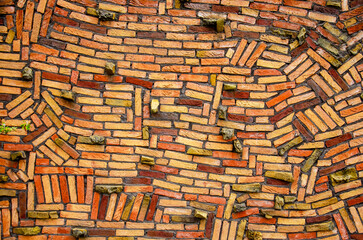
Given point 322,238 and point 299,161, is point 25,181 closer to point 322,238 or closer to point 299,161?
point 299,161

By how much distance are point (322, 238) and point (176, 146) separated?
1.52m

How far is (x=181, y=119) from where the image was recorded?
321 centimetres

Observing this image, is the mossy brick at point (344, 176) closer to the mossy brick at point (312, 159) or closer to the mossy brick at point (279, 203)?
the mossy brick at point (312, 159)

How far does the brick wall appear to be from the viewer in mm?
3105

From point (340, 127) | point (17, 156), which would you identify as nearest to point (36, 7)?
point (17, 156)

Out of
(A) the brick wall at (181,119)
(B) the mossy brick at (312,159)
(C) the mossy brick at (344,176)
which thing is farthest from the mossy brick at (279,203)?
(C) the mossy brick at (344,176)

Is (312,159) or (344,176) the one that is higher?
(312,159)

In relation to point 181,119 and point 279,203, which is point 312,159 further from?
point 181,119

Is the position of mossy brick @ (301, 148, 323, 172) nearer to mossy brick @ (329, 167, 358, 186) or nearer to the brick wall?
the brick wall

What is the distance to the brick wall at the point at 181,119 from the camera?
3.11 m

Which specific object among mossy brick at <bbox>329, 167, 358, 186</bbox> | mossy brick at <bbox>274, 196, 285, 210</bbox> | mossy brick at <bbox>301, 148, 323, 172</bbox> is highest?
mossy brick at <bbox>301, 148, 323, 172</bbox>

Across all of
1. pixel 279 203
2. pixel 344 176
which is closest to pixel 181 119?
pixel 279 203

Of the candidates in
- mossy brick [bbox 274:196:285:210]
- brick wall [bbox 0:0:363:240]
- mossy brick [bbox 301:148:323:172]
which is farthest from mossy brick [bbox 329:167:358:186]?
mossy brick [bbox 274:196:285:210]

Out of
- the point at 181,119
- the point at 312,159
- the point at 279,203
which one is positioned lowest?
the point at 279,203
